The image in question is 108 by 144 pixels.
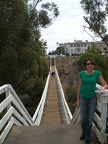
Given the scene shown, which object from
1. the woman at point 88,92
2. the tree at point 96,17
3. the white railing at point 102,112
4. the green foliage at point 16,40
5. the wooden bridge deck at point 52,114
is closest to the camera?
the white railing at point 102,112

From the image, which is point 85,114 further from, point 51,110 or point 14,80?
point 51,110

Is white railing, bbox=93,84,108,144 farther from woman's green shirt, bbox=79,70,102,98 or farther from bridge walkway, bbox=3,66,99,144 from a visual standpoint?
bridge walkway, bbox=3,66,99,144

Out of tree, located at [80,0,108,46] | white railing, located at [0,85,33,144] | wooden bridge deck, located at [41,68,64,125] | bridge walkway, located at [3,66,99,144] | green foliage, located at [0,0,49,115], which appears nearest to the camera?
white railing, located at [0,85,33,144]

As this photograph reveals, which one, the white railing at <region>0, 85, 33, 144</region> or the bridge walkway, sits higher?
the white railing at <region>0, 85, 33, 144</region>

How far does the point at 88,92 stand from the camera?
5.38 m

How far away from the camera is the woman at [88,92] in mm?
5316

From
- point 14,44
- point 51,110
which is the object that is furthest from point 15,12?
point 51,110

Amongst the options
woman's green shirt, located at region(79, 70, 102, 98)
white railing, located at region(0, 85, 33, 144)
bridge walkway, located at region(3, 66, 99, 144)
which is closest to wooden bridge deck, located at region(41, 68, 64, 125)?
white railing, located at region(0, 85, 33, 144)

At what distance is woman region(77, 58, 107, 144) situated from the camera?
532 cm

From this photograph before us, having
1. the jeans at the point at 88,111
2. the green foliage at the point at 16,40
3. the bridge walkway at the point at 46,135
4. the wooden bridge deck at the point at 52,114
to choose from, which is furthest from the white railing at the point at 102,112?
the wooden bridge deck at the point at 52,114

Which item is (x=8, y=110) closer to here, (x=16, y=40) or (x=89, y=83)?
(x=89, y=83)

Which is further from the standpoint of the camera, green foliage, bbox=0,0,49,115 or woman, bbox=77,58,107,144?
green foliage, bbox=0,0,49,115

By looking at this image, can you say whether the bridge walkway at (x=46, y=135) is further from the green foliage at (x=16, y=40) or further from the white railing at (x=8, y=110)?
the green foliage at (x=16, y=40)

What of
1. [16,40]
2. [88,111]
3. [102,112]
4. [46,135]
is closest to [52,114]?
[16,40]
